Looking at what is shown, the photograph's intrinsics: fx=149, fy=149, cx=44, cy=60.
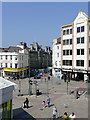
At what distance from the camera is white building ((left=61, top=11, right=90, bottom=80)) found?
38781 millimetres

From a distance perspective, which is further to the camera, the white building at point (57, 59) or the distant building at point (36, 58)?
the distant building at point (36, 58)

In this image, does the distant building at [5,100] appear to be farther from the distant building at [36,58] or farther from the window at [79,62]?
the distant building at [36,58]

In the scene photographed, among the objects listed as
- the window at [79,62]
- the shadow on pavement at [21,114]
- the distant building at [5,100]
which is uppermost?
the window at [79,62]

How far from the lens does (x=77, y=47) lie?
134ft

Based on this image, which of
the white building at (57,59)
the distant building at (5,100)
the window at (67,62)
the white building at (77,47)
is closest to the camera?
the distant building at (5,100)

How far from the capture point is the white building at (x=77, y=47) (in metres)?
38.8

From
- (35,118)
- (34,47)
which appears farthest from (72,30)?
(34,47)

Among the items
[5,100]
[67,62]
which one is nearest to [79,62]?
[67,62]

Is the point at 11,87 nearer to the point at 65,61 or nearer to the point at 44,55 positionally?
the point at 65,61

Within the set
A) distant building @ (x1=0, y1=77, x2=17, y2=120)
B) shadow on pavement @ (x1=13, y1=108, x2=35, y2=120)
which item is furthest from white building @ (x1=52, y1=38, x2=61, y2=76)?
distant building @ (x1=0, y1=77, x2=17, y2=120)

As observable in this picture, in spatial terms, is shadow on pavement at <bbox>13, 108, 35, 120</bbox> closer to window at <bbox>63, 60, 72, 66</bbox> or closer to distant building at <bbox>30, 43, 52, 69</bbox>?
window at <bbox>63, 60, 72, 66</bbox>

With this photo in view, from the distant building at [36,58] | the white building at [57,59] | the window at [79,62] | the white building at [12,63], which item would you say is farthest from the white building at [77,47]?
the distant building at [36,58]

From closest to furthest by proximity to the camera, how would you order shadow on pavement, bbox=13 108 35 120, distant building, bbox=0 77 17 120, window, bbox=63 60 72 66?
distant building, bbox=0 77 17 120 → shadow on pavement, bbox=13 108 35 120 → window, bbox=63 60 72 66

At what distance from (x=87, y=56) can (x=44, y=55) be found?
4975 cm
